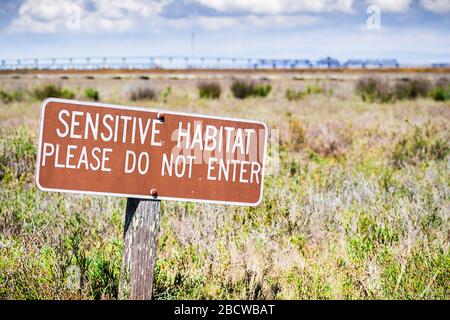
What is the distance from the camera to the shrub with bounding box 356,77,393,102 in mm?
18844

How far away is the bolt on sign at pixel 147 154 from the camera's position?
2305 mm

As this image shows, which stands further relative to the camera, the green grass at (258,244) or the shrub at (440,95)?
the shrub at (440,95)

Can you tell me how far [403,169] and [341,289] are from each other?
14.0 feet

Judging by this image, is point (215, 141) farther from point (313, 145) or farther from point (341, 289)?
point (313, 145)

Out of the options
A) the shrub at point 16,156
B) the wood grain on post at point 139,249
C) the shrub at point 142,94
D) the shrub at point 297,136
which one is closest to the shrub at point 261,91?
the shrub at point 142,94

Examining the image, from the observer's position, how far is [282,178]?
20.8ft

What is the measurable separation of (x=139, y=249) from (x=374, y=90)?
1882 centimetres

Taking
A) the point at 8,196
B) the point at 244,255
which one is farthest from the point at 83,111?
the point at 8,196

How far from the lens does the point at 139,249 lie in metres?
2.57

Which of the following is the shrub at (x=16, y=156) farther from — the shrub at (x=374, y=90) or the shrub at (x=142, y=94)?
the shrub at (x=374, y=90)

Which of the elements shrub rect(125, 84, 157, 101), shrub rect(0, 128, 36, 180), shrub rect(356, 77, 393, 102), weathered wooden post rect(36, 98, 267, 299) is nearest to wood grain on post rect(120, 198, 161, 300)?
weathered wooden post rect(36, 98, 267, 299)

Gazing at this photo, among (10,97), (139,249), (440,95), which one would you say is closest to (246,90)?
(440,95)

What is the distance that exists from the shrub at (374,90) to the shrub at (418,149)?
1056cm

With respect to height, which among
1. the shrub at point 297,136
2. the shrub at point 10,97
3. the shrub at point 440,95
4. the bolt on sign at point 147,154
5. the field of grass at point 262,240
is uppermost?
the bolt on sign at point 147,154
